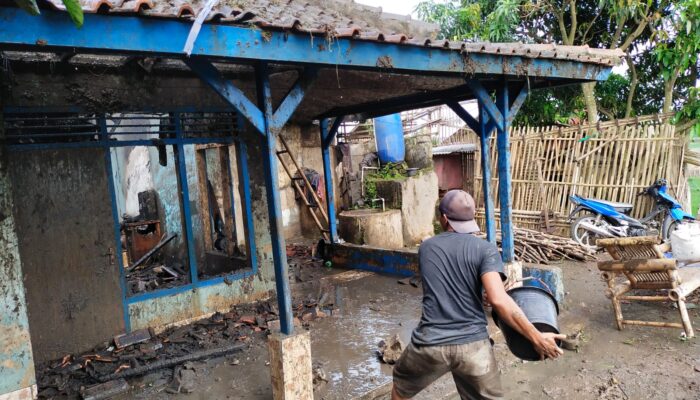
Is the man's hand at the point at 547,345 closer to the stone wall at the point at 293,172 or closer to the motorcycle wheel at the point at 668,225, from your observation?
the motorcycle wheel at the point at 668,225

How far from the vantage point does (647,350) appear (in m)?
4.82

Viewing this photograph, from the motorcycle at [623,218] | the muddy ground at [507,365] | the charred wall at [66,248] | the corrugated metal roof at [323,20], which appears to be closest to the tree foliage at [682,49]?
the motorcycle at [623,218]

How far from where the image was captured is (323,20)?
504 cm

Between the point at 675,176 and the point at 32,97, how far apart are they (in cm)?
1074

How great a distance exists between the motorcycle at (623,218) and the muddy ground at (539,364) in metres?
3.32

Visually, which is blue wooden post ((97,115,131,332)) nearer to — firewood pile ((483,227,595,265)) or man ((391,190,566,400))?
man ((391,190,566,400))

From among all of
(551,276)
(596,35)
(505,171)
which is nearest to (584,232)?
(551,276)

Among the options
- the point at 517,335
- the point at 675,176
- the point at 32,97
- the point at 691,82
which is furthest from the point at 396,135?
the point at 517,335

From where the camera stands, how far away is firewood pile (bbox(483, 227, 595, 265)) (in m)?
8.69

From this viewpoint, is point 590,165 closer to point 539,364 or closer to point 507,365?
point 539,364

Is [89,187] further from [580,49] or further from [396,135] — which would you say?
[396,135]

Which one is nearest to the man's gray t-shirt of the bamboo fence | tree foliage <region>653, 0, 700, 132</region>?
the bamboo fence

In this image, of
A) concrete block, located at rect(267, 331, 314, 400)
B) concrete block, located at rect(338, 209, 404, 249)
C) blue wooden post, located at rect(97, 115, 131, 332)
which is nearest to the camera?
concrete block, located at rect(267, 331, 314, 400)

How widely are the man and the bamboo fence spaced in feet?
27.3
